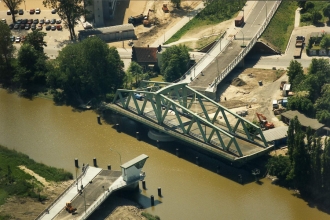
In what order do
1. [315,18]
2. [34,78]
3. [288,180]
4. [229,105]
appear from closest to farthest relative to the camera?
[288,180] → [229,105] → [34,78] → [315,18]

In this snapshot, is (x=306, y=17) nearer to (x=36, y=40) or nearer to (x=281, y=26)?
(x=281, y=26)

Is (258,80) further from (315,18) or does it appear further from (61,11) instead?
(61,11)

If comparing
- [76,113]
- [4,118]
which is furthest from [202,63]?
[4,118]

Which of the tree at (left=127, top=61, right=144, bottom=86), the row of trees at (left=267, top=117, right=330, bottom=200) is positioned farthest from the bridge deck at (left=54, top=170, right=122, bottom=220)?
the tree at (left=127, top=61, right=144, bottom=86)

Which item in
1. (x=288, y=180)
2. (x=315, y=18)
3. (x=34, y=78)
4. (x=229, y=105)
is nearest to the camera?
(x=288, y=180)

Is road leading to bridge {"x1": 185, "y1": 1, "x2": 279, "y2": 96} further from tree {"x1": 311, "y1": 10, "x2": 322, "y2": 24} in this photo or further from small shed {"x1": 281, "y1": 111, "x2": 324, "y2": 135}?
small shed {"x1": 281, "y1": 111, "x2": 324, "y2": 135}

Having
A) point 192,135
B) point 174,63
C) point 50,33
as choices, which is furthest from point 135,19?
point 192,135
